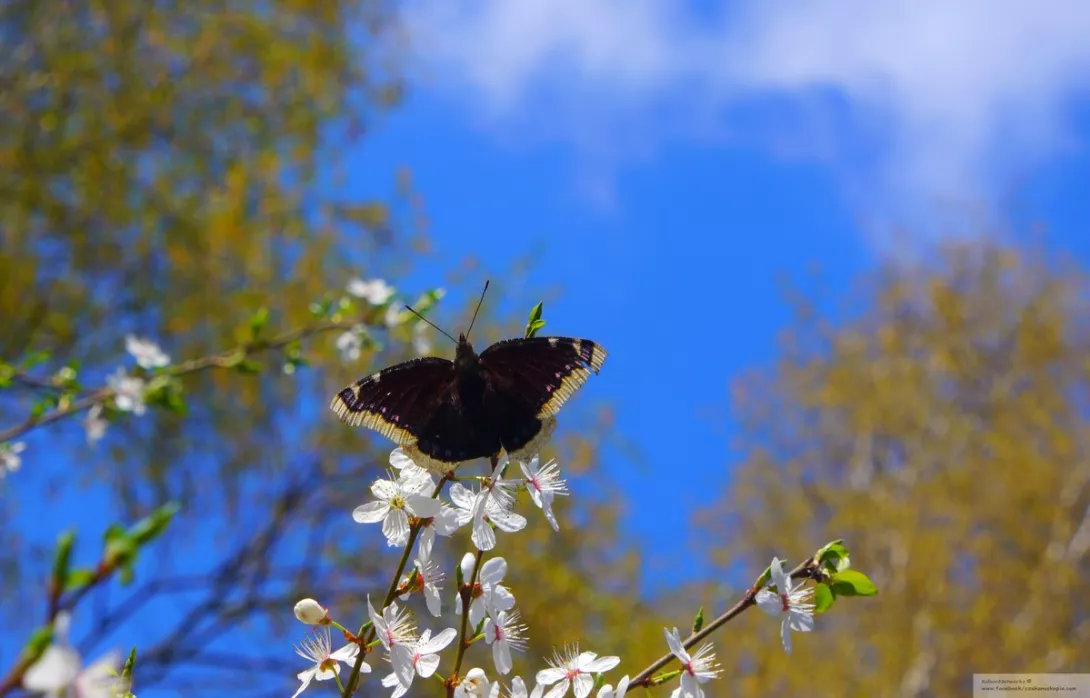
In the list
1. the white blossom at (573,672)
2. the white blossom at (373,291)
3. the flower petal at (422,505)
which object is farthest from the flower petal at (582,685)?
the white blossom at (373,291)

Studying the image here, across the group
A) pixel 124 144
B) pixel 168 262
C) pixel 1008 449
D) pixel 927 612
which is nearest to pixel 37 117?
pixel 124 144

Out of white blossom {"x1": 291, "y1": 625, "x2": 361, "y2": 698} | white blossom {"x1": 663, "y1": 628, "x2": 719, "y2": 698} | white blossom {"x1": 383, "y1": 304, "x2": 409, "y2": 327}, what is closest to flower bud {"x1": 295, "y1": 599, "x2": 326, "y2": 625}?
white blossom {"x1": 291, "y1": 625, "x2": 361, "y2": 698}

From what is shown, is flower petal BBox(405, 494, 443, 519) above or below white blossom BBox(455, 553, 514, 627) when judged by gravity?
above

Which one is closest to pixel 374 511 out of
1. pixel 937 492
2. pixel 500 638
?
pixel 500 638

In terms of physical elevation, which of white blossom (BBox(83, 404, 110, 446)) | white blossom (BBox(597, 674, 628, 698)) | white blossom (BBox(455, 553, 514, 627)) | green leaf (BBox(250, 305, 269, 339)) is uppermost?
white blossom (BBox(83, 404, 110, 446))

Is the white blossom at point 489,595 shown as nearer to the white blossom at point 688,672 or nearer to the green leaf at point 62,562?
the white blossom at point 688,672

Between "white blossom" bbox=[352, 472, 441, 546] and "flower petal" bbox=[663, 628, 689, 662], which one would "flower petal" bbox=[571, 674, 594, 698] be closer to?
"flower petal" bbox=[663, 628, 689, 662]
